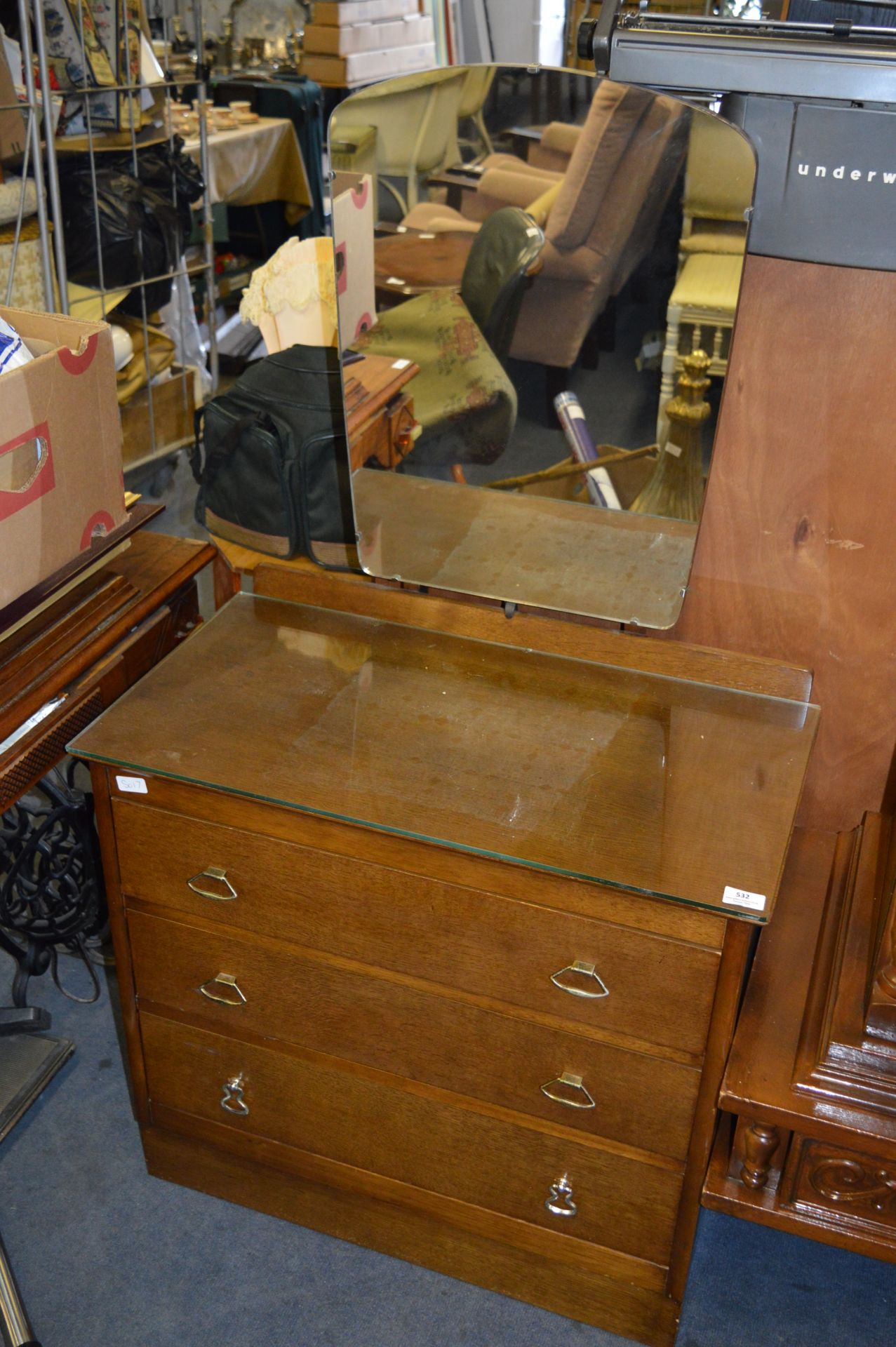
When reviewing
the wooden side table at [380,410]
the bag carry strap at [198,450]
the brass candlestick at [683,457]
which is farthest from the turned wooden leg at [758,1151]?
the bag carry strap at [198,450]

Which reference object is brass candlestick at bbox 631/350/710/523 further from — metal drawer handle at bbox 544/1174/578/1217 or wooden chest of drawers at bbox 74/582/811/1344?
metal drawer handle at bbox 544/1174/578/1217

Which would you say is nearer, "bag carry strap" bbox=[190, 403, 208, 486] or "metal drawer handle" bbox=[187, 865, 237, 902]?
"metal drawer handle" bbox=[187, 865, 237, 902]

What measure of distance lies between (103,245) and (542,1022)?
8.12 ft

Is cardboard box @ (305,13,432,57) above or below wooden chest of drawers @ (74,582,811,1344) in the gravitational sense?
above

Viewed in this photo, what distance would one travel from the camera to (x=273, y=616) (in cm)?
144

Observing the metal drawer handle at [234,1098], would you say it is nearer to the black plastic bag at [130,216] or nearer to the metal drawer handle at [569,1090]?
the metal drawer handle at [569,1090]

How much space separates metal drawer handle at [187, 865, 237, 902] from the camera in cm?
125

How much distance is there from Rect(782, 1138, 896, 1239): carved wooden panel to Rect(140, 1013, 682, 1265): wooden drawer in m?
0.15

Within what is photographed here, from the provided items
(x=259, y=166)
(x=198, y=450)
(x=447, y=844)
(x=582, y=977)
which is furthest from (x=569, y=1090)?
(x=259, y=166)

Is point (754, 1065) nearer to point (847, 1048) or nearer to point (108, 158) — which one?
point (847, 1048)

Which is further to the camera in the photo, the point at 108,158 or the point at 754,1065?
the point at 108,158

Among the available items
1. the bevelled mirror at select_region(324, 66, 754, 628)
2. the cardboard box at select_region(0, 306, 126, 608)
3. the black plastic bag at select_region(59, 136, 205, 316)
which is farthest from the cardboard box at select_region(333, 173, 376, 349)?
the black plastic bag at select_region(59, 136, 205, 316)

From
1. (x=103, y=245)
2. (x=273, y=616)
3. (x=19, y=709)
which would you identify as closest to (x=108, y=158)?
(x=103, y=245)

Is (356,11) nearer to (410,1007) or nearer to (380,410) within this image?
(380,410)
